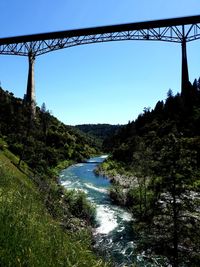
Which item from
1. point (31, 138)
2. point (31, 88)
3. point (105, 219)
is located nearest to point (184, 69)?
point (31, 88)

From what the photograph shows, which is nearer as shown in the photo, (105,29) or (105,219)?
(105,219)

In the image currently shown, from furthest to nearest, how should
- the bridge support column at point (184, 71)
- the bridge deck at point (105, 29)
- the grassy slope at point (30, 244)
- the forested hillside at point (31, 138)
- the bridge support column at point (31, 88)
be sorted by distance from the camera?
the bridge support column at point (31, 88)
the bridge support column at point (184, 71)
the bridge deck at point (105, 29)
the forested hillside at point (31, 138)
the grassy slope at point (30, 244)

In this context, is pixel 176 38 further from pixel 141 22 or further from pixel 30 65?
pixel 30 65

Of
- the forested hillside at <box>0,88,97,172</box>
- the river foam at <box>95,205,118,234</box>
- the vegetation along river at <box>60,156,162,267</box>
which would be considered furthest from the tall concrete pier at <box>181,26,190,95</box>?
the river foam at <box>95,205,118,234</box>

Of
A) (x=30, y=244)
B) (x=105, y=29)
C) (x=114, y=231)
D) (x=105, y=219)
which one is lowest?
(x=114, y=231)

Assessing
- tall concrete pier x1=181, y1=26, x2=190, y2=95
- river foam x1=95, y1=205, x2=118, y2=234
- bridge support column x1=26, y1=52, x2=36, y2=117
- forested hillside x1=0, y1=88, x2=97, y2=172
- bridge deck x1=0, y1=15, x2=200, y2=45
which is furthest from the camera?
bridge support column x1=26, y1=52, x2=36, y2=117

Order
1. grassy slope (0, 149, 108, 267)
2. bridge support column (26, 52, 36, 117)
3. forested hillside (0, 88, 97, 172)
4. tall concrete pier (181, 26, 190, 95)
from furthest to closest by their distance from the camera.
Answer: bridge support column (26, 52, 36, 117)
tall concrete pier (181, 26, 190, 95)
forested hillside (0, 88, 97, 172)
grassy slope (0, 149, 108, 267)

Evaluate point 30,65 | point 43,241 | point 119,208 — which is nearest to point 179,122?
point 30,65

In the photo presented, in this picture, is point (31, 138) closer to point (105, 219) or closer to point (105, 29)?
point (105, 219)

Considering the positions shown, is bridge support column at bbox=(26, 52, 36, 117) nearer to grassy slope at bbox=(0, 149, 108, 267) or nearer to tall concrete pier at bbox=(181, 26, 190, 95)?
tall concrete pier at bbox=(181, 26, 190, 95)

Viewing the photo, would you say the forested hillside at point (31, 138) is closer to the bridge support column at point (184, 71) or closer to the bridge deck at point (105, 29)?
the bridge deck at point (105, 29)

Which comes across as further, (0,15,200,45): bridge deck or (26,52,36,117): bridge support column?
(26,52,36,117): bridge support column

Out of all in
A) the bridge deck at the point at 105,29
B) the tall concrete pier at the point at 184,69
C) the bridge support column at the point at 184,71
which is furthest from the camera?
the bridge support column at the point at 184,71

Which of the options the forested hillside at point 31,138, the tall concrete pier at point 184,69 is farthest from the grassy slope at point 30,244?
the tall concrete pier at point 184,69
